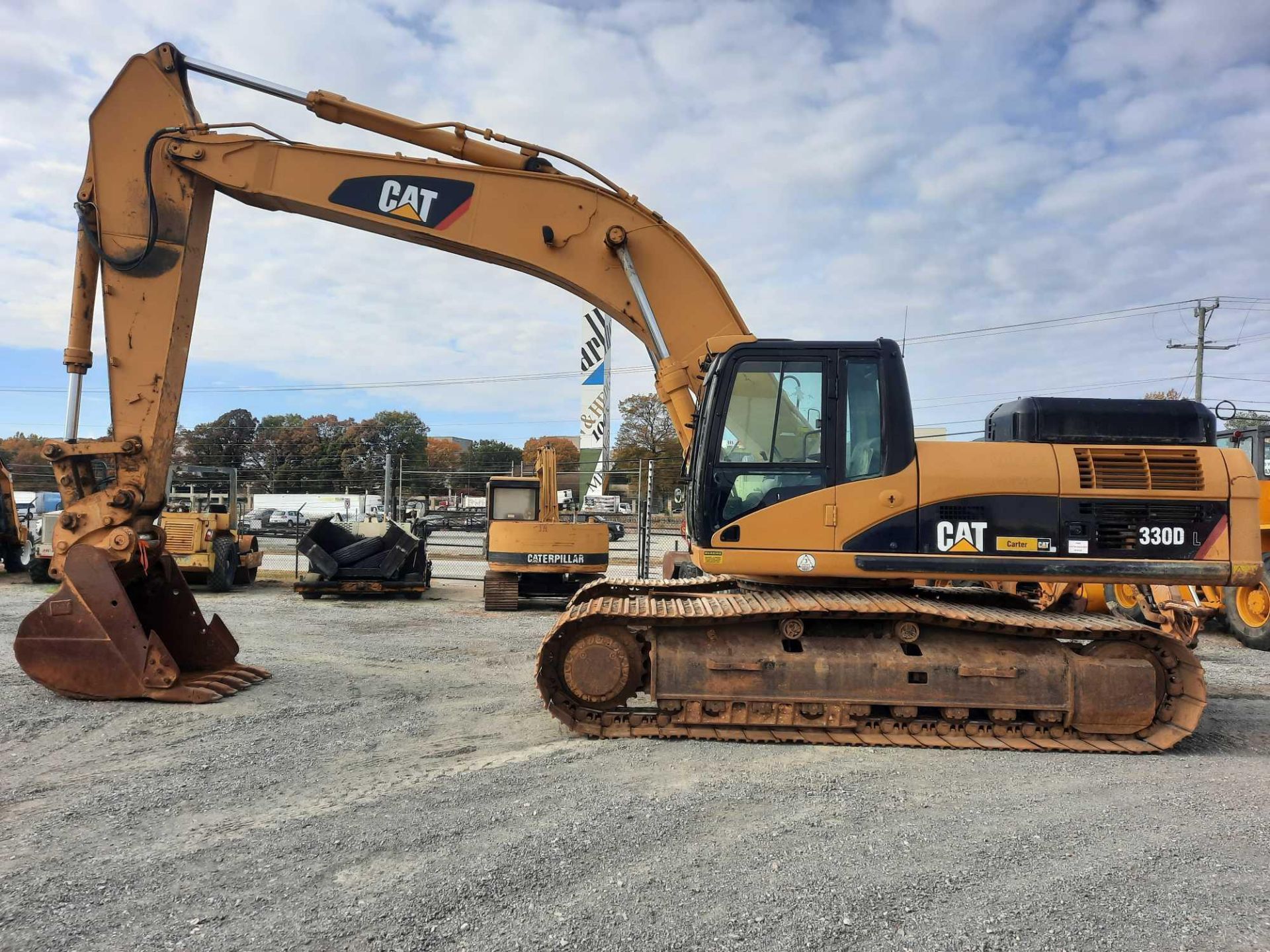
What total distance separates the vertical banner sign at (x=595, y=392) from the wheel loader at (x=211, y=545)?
40.2 ft

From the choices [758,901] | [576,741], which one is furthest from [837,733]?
[758,901]

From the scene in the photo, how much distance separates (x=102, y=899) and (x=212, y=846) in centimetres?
54

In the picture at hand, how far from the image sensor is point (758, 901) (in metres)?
3.29

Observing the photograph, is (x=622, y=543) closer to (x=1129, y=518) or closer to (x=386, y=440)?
(x=1129, y=518)

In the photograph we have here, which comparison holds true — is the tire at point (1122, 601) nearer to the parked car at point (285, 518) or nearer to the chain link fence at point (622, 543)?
the chain link fence at point (622, 543)

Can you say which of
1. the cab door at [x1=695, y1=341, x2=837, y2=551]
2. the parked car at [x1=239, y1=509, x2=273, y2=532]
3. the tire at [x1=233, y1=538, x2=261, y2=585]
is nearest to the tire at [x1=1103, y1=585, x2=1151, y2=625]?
the cab door at [x1=695, y1=341, x2=837, y2=551]

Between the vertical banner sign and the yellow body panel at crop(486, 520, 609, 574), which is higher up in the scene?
the vertical banner sign

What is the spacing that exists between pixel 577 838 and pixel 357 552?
1169 centimetres

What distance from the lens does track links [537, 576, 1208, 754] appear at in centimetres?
550

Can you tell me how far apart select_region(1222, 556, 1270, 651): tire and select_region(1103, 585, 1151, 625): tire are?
3.66 ft

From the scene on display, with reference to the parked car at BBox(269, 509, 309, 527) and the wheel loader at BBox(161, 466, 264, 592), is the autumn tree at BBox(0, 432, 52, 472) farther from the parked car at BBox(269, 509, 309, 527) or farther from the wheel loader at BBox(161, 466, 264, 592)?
the wheel loader at BBox(161, 466, 264, 592)

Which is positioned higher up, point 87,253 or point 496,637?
point 87,253

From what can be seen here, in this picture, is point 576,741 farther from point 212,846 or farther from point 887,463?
point 887,463

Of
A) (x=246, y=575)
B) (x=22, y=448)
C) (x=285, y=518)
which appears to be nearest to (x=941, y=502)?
(x=246, y=575)
